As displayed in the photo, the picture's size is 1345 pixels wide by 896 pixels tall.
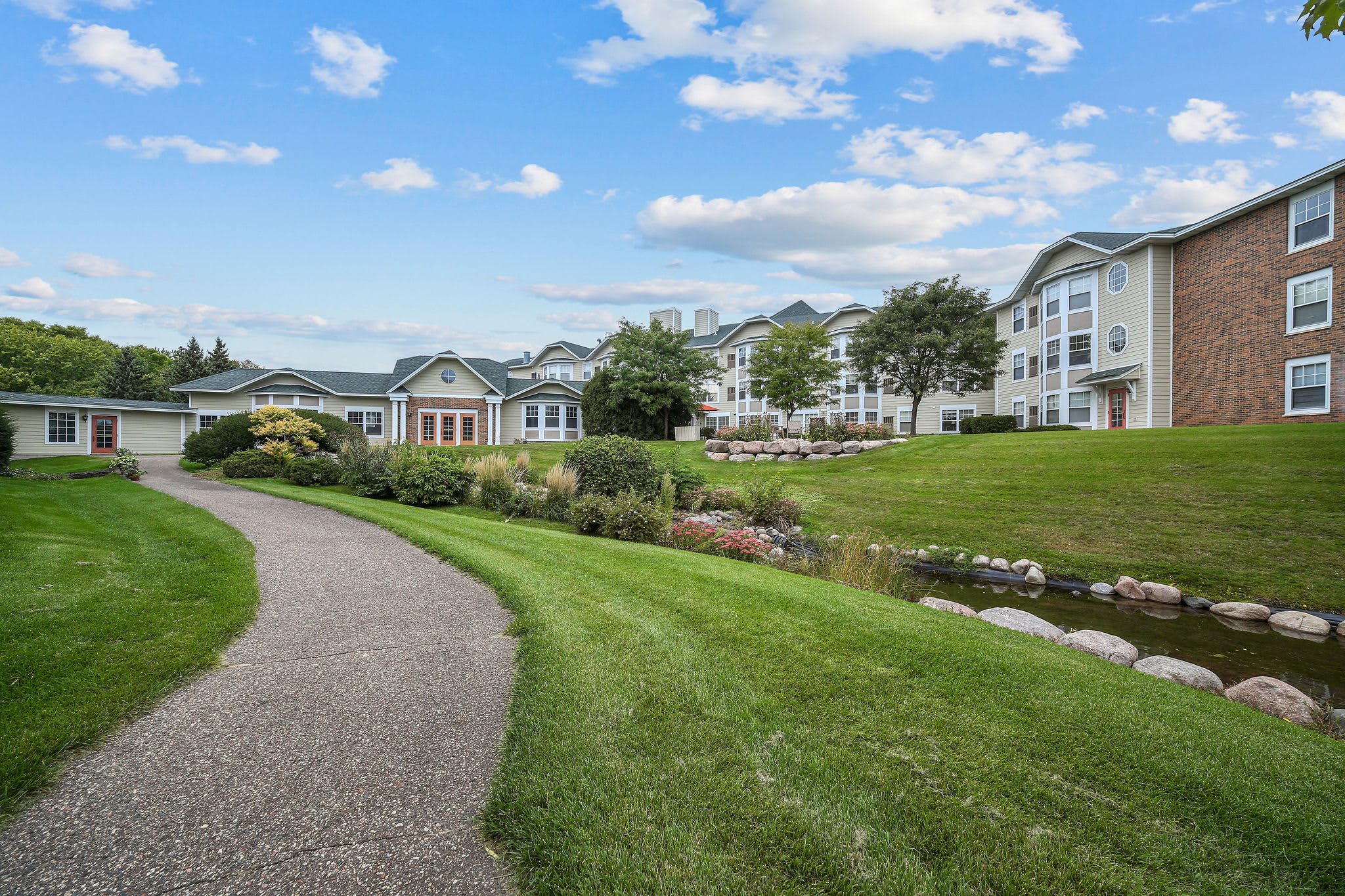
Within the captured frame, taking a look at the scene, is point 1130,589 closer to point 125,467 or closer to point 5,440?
point 125,467

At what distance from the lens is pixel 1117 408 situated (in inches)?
1005

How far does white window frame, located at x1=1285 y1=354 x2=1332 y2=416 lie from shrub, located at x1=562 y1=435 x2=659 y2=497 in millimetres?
20994

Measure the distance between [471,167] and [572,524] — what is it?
1148 cm

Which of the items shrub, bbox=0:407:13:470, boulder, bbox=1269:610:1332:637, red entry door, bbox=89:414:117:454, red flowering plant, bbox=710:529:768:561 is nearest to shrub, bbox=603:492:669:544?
red flowering plant, bbox=710:529:768:561

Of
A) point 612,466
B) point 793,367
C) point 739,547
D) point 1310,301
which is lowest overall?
point 739,547

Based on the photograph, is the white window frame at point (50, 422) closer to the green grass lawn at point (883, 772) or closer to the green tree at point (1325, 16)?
the green grass lawn at point (883, 772)

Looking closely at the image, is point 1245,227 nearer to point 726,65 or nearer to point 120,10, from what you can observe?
point 726,65

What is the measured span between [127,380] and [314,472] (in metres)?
41.3

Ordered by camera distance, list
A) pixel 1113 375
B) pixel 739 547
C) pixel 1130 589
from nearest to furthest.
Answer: pixel 1130 589 < pixel 739 547 < pixel 1113 375

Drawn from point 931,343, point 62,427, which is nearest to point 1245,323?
point 931,343

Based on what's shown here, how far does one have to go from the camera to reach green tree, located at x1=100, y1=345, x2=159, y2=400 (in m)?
44.1

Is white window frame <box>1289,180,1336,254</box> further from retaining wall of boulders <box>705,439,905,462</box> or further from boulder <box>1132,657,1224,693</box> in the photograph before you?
boulder <box>1132,657,1224,693</box>

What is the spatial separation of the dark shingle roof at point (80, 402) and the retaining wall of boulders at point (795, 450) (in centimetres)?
2943

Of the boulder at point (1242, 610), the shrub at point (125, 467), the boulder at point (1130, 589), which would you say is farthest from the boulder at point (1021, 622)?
the shrub at point (125, 467)
